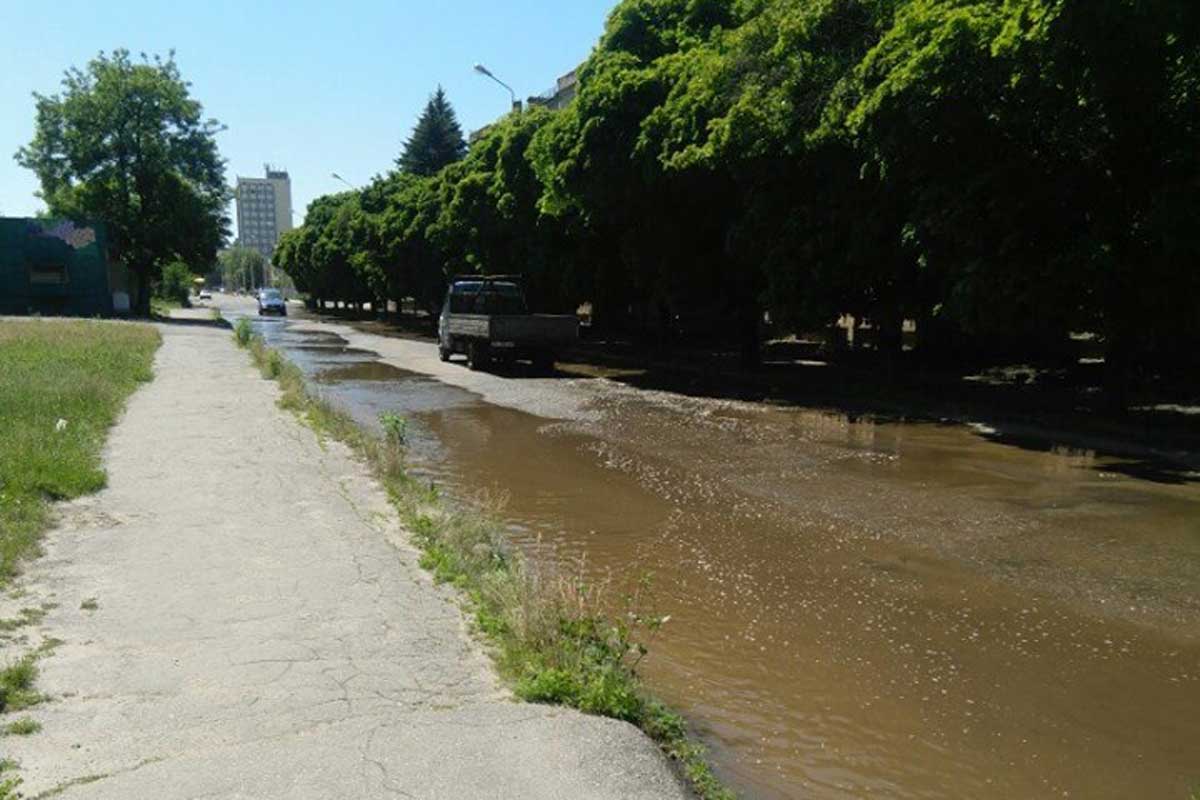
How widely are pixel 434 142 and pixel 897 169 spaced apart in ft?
216

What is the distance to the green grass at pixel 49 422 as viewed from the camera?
746 cm

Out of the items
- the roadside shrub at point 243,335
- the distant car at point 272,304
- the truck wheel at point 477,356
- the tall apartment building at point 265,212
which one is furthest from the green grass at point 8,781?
the tall apartment building at point 265,212

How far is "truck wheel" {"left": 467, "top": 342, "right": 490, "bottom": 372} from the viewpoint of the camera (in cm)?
2608

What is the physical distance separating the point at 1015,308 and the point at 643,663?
37.3 feet

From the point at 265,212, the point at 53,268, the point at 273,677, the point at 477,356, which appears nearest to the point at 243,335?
the point at 477,356

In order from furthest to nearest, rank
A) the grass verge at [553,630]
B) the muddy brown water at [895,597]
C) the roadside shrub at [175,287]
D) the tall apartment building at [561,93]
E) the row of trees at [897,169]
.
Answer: the roadside shrub at [175,287] → the tall apartment building at [561,93] → the row of trees at [897,169] → the muddy brown water at [895,597] → the grass verge at [553,630]

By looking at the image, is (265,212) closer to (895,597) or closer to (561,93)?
(561,93)

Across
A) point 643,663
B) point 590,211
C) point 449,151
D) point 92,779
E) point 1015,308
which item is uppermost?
point 449,151

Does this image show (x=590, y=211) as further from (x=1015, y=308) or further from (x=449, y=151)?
(x=449, y=151)

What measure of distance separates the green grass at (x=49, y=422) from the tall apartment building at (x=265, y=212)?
600ft

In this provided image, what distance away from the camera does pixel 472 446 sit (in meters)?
14.2

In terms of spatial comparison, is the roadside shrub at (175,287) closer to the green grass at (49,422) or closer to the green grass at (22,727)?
the green grass at (49,422)

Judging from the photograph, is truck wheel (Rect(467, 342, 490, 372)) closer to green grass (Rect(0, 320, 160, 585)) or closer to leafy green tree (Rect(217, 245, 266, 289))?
green grass (Rect(0, 320, 160, 585))

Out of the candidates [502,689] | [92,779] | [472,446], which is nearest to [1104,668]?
[502,689]
